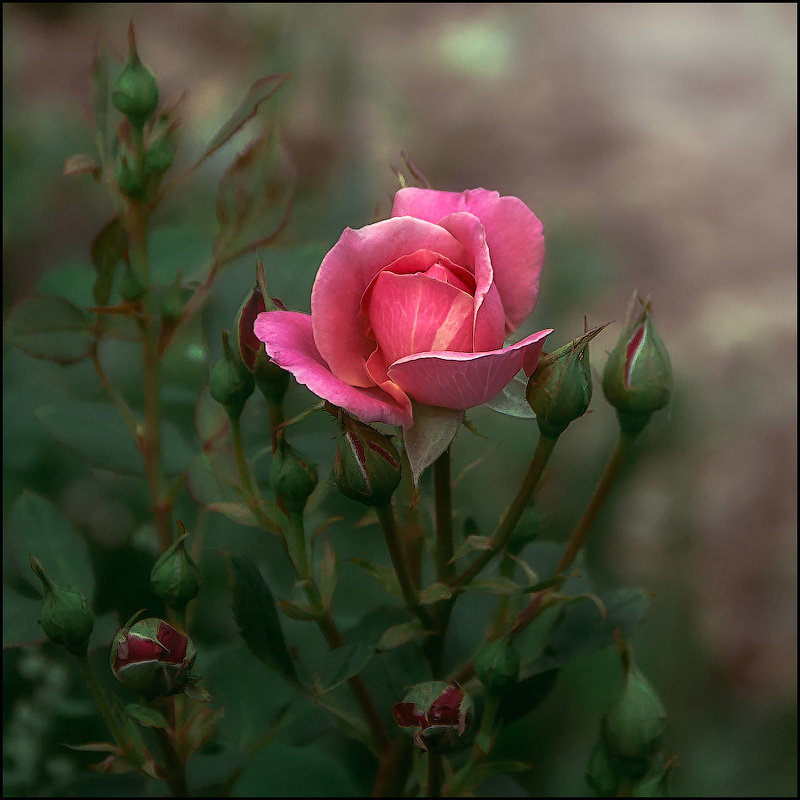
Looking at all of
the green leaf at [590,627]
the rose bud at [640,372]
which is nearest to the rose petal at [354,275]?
the rose bud at [640,372]

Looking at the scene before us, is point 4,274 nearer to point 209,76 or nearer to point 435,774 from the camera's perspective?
point 209,76

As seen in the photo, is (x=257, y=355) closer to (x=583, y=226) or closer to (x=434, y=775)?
(x=434, y=775)

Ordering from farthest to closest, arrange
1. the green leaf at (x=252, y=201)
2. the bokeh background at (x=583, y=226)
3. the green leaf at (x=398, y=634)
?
the bokeh background at (x=583, y=226)
the green leaf at (x=252, y=201)
the green leaf at (x=398, y=634)

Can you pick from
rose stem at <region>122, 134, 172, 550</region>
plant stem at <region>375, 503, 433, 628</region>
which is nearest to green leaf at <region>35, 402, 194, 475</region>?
rose stem at <region>122, 134, 172, 550</region>

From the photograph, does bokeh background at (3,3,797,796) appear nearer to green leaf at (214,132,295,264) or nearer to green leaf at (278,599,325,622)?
green leaf at (214,132,295,264)

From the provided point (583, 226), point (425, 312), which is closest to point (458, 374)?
point (425, 312)

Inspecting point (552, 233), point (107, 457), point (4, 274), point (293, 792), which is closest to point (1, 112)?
point (4, 274)

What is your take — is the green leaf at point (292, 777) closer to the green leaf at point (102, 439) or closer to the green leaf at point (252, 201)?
the green leaf at point (102, 439)
